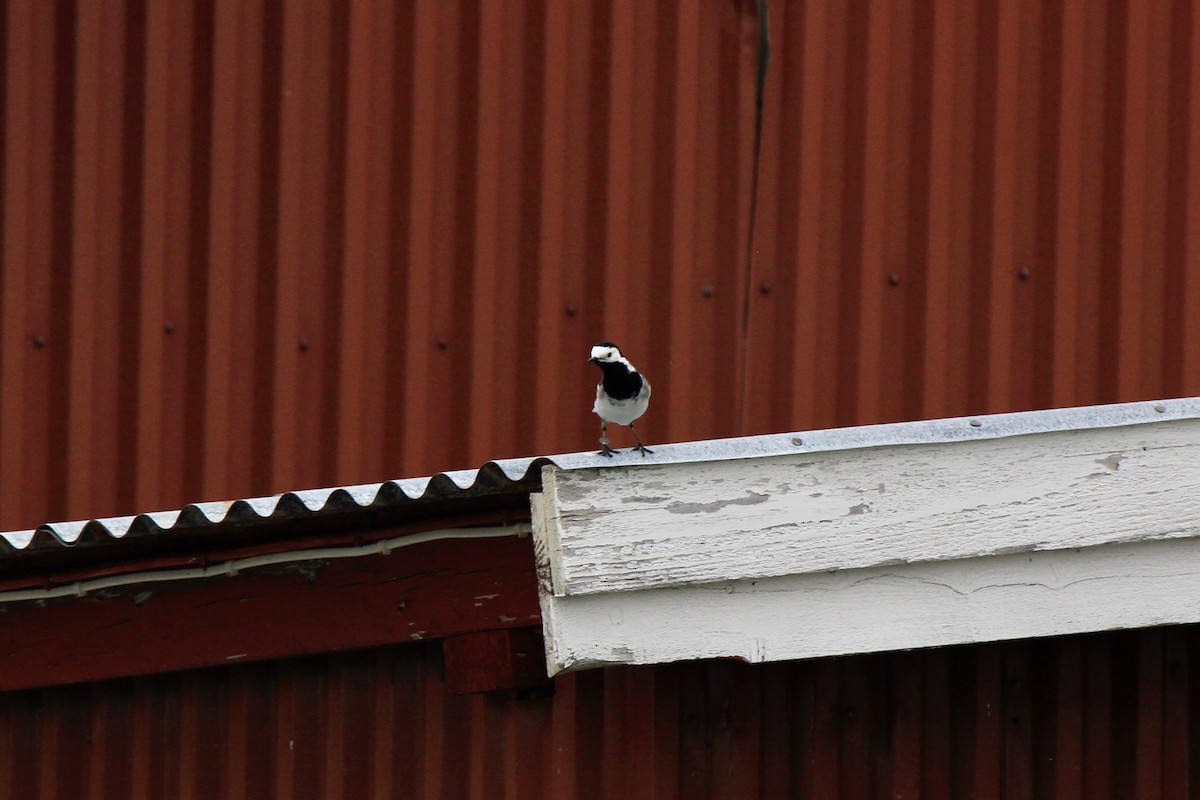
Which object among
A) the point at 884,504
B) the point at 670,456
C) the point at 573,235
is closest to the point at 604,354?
the point at 670,456

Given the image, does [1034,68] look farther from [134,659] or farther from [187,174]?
[134,659]

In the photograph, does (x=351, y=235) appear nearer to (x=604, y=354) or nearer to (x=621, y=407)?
(x=604, y=354)

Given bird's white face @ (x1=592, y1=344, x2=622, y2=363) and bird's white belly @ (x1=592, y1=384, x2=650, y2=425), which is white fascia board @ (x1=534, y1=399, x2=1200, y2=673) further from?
bird's white face @ (x1=592, y1=344, x2=622, y2=363)

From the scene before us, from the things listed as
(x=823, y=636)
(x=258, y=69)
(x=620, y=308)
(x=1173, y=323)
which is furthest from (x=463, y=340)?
(x=1173, y=323)

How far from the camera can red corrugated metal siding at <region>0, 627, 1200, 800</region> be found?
4.61m

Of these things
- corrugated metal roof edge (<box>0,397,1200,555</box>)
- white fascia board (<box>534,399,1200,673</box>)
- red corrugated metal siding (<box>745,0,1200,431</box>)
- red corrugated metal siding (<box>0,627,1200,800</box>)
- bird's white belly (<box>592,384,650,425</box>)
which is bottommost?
red corrugated metal siding (<box>0,627,1200,800</box>)

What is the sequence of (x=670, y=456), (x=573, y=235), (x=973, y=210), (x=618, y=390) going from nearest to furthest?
(x=670, y=456)
(x=618, y=390)
(x=973, y=210)
(x=573, y=235)

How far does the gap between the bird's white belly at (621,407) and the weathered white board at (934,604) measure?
848 millimetres

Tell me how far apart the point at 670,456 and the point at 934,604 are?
0.80 m

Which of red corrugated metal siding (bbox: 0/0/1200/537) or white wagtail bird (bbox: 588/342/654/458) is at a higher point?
red corrugated metal siding (bbox: 0/0/1200/537)

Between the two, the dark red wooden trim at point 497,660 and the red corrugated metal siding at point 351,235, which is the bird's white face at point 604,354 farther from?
the red corrugated metal siding at point 351,235

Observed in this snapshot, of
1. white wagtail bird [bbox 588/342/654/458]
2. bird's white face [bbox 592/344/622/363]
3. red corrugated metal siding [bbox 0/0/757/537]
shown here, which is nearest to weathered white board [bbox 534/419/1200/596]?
white wagtail bird [bbox 588/342/654/458]

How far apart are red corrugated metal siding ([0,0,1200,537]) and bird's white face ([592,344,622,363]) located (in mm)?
1138

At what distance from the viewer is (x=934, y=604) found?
11.7 ft
